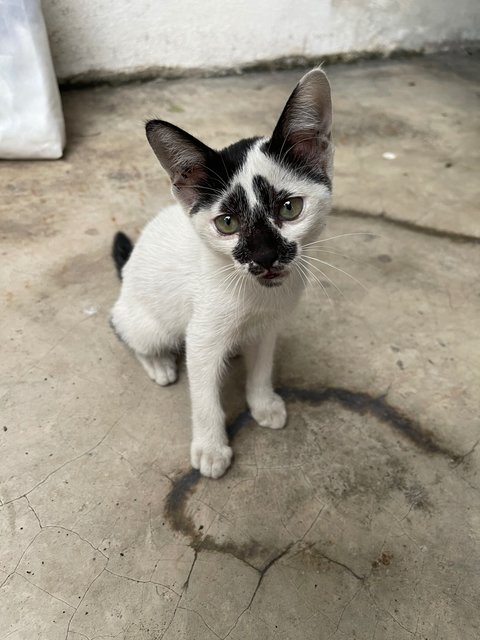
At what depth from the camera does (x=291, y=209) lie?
1.30m

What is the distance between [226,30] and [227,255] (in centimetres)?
299

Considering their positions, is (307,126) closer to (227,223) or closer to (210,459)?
(227,223)

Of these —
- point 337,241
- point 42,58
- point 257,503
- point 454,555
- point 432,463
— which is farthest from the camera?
point 42,58

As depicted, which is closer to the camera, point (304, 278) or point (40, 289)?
point (304, 278)

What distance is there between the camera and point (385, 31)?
13.6 ft

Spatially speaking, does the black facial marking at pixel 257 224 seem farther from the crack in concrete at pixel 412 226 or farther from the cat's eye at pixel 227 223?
the crack in concrete at pixel 412 226

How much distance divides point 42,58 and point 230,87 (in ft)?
4.77

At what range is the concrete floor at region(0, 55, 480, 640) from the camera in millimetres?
1341

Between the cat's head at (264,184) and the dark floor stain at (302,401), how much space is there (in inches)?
26.8

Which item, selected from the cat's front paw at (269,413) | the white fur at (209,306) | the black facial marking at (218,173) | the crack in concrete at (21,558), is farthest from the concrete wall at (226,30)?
the crack in concrete at (21,558)

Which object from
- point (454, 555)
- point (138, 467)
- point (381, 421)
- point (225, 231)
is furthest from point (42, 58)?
point (454, 555)

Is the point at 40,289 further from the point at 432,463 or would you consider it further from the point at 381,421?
the point at 432,463

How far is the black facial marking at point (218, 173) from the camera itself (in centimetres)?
129

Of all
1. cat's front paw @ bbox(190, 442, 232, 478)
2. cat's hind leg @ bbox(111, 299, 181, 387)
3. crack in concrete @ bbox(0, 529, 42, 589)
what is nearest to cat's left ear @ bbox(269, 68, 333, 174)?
cat's hind leg @ bbox(111, 299, 181, 387)
